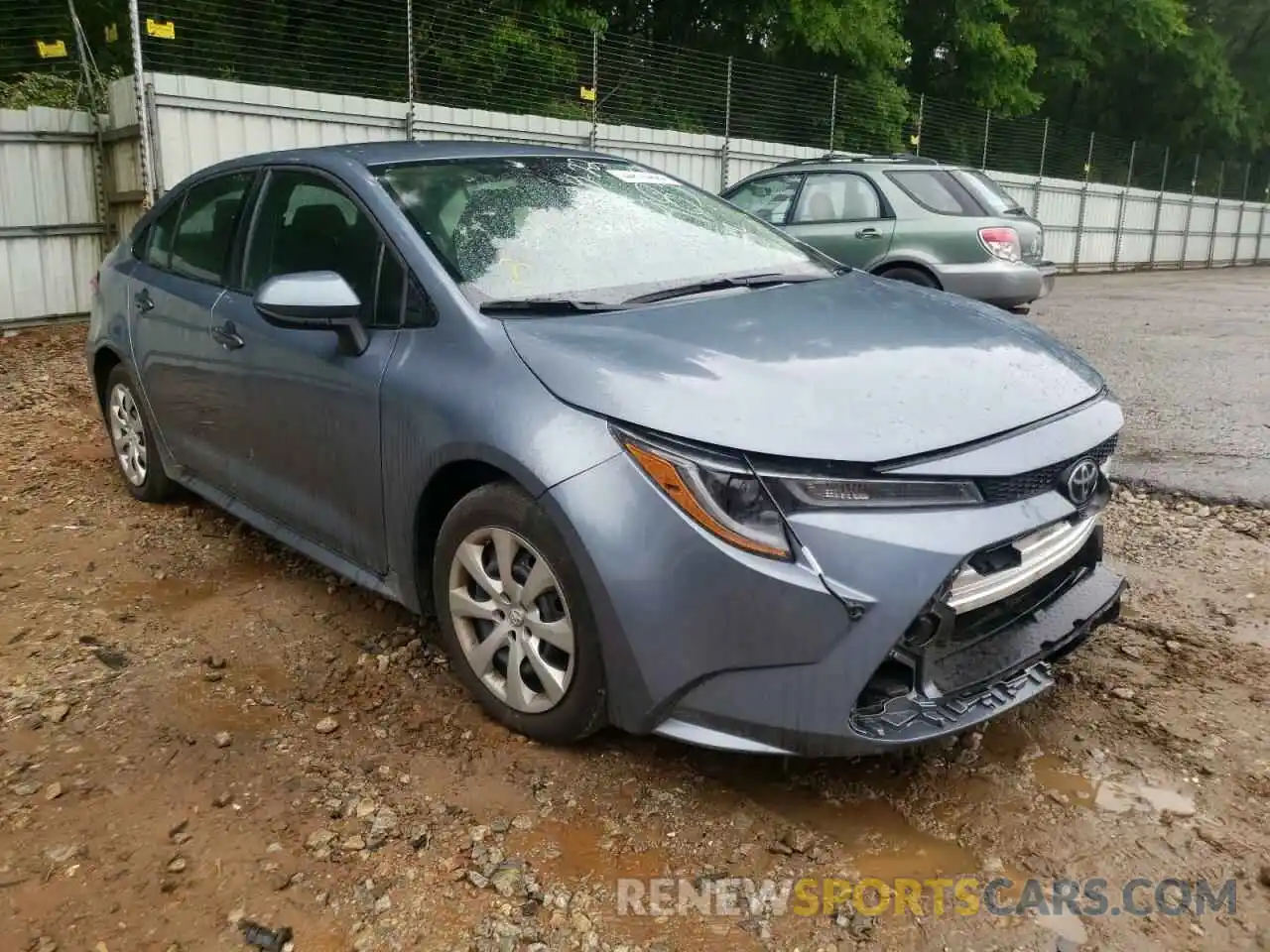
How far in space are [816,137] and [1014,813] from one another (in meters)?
16.7

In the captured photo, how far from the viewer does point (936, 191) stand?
8.40m

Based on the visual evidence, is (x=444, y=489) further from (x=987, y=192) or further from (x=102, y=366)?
(x=987, y=192)

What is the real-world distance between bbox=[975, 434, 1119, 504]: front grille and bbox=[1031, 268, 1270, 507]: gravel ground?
2725 millimetres

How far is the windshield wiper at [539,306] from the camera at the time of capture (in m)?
2.81

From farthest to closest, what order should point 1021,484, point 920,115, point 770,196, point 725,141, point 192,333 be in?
point 920,115
point 725,141
point 770,196
point 192,333
point 1021,484

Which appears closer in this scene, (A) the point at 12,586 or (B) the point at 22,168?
(A) the point at 12,586

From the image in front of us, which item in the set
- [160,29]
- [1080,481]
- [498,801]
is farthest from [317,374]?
[160,29]

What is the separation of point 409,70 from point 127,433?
7.28 metres

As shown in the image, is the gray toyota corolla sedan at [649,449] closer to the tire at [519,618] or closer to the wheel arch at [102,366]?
the tire at [519,618]

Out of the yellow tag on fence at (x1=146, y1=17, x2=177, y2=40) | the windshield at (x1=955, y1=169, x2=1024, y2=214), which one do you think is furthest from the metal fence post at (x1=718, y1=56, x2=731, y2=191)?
the yellow tag on fence at (x1=146, y1=17, x2=177, y2=40)

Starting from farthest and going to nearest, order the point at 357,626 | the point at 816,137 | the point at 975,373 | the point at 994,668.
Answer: the point at 816,137 < the point at 357,626 < the point at 975,373 < the point at 994,668

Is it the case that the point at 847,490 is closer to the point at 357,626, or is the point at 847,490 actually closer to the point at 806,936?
the point at 806,936

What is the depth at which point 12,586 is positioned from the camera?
150 inches

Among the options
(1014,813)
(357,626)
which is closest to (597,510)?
(1014,813)
